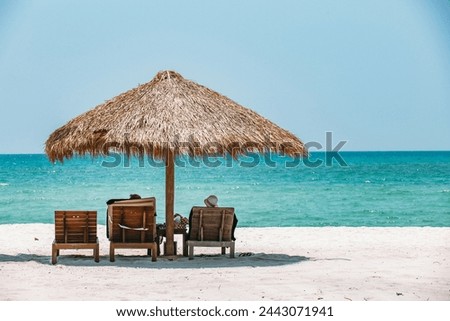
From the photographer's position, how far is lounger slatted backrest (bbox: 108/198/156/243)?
27.2 feet

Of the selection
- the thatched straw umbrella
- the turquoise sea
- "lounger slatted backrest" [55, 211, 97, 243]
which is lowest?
the turquoise sea

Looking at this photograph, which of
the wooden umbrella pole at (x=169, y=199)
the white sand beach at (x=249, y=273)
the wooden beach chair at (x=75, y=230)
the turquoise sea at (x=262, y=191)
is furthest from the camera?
the turquoise sea at (x=262, y=191)

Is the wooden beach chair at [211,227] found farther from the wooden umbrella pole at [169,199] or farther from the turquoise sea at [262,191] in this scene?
the turquoise sea at [262,191]

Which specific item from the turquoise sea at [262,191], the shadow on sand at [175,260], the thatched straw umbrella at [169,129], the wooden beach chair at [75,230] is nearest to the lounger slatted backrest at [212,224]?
the shadow on sand at [175,260]

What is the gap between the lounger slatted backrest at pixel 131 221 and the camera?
27.2ft

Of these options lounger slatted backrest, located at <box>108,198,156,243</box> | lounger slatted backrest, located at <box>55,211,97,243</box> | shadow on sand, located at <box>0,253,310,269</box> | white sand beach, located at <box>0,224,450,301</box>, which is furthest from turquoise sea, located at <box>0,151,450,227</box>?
white sand beach, located at <box>0,224,450,301</box>

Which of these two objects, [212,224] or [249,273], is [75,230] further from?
[249,273]

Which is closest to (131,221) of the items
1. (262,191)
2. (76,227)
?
(76,227)

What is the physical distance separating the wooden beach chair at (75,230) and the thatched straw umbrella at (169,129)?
27.7 inches

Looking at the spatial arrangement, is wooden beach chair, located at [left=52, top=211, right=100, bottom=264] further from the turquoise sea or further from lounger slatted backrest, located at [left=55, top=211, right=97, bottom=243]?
the turquoise sea

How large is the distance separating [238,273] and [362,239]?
4290 mm

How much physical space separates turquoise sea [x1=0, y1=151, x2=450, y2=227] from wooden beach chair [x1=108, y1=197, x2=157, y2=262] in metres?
0.53
